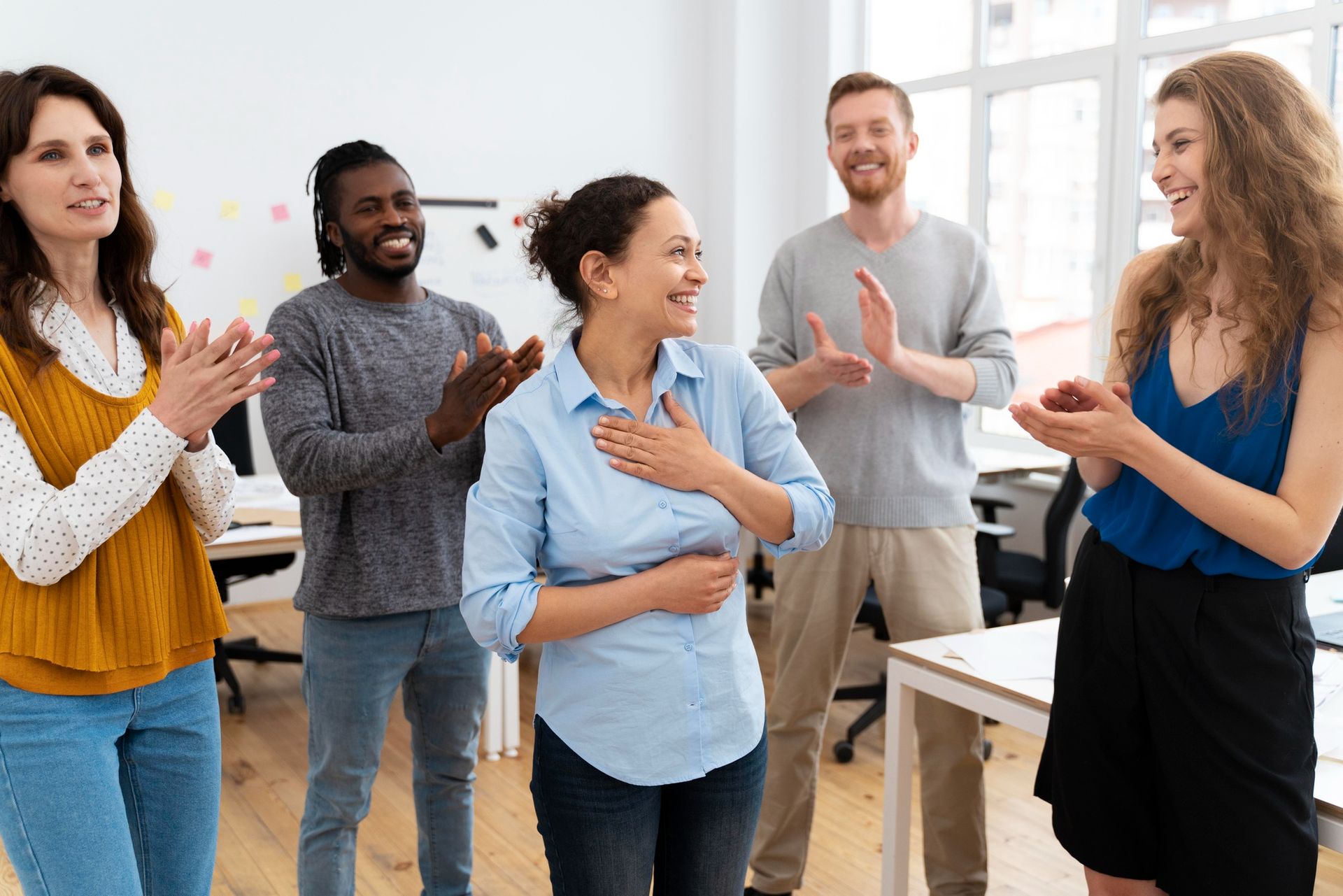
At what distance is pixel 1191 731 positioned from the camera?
1422mm

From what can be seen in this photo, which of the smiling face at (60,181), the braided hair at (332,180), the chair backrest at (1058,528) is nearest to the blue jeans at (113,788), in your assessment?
the smiling face at (60,181)

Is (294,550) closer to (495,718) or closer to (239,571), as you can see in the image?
(239,571)

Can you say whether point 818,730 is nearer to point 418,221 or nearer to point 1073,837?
point 1073,837

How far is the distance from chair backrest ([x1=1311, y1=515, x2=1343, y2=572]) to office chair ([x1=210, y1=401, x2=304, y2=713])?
314 centimetres

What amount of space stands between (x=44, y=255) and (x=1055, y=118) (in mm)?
4388

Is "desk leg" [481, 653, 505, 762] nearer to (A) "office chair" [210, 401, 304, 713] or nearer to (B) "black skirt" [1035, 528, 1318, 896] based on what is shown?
(A) "office chair" [210, 401, 304, 713]

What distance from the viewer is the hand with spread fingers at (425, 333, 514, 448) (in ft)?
5.94

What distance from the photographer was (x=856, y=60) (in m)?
5.67

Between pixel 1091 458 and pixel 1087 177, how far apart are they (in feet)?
11.8

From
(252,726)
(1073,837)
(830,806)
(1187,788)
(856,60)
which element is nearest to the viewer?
(1187,788)

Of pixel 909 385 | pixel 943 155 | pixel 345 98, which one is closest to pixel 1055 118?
pixel 943 155

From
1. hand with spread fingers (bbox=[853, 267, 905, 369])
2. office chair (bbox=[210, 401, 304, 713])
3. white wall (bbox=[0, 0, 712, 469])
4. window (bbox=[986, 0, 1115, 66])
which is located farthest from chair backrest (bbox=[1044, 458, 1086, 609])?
white wall (bbox=[0, 0, 712, 469])

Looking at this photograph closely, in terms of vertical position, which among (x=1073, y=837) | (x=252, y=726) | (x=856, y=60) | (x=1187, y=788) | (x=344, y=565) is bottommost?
(x=252, y=726)

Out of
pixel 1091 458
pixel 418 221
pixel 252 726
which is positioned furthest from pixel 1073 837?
pixel 252 726
